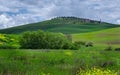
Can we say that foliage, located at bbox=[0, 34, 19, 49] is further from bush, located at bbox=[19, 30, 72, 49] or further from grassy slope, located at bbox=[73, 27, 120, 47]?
grassy slope, located at bbox=[73, 27, 120, 47]

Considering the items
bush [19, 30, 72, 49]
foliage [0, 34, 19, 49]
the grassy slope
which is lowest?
the grassy slope

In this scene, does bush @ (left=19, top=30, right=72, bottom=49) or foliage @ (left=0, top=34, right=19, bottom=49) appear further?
foliage @ (left=0, top=34, right=19, bottom=49)

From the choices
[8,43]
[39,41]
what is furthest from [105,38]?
[39,41]

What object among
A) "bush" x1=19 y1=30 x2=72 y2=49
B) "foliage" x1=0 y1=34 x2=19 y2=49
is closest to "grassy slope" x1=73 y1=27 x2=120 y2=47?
"foliage" x1=0 y1=34 x2=19 y2=49

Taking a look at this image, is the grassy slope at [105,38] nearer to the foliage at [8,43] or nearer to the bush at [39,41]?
the foliage at [8,43]

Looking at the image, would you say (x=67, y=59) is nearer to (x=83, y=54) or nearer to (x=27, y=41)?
(x=83, y=54)

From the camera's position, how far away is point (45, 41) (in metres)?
77.7

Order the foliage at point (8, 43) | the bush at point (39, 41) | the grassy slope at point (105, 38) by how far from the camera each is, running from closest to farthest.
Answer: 1. the bush at point (39, 41)
2. the foliage at point (8, 43)
3. the grassy slope at point (105, 38)

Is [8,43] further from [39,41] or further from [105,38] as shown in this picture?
[105,38]

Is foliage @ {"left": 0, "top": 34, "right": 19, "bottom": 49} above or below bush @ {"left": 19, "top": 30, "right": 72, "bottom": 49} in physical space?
below

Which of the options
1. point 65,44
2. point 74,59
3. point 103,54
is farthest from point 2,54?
point 65,44

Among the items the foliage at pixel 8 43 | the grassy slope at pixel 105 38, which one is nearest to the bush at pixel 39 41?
the foliage at pixel 8 43

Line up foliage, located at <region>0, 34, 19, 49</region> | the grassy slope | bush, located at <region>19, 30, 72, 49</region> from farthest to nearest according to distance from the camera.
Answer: the grassy slope → foliage, located at <region>0, 34, 19, 49</region> → bush, located at <region>19, 30, 72, 49</region>

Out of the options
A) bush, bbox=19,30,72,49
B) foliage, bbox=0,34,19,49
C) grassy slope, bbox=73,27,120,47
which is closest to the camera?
bush, bbox=19,30,72,49
